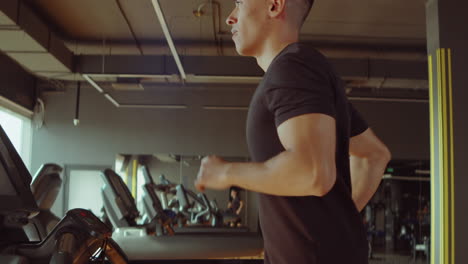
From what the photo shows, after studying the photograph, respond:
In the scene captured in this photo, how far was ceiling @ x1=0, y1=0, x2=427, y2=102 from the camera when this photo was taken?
850 cm

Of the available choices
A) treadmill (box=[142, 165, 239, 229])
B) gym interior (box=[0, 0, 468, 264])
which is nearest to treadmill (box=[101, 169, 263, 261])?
gym interior (box=[0, 0, 468, 264])

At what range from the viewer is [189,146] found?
12.8m

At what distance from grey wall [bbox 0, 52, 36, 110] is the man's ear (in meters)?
10.2

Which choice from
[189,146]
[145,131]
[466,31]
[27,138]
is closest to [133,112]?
[145,131]

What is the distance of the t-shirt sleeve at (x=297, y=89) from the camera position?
0.98 metres

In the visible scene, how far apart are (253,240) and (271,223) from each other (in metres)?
4.94

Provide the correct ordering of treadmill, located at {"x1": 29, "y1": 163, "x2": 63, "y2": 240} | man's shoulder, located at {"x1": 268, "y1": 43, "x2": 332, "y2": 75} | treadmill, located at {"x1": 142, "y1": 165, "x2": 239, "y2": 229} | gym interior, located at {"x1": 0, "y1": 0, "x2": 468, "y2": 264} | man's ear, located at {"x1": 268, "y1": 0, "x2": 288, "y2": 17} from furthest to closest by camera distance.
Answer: treadmill, located at {"x1": 142, "y1": 165, "x2": 239, "y2": 229}
gym interior, located at {"x1": 0, "y1": 0, "x2": 468, "y2": 264}
treadmill, located at {"x1": 29, "y1": 163, "x2": 63, "y2": 240}
man's ear, located at {"x1": 268, "y1": 0, "x2": 288, "y2": 17}
man's shoulder, located at {"x1": 268, "y1": 43, "x2": 332, "y2": 75}

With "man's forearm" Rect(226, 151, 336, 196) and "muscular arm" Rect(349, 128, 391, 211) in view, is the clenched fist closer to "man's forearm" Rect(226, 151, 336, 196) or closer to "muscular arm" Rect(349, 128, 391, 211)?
"man's forearm" Rect(226, 151, 336, 196)

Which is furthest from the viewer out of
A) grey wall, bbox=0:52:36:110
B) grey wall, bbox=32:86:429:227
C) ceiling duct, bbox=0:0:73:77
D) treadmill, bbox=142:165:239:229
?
grey wall, bbox=32:86:429:227

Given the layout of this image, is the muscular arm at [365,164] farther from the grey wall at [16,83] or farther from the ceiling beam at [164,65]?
the grey wall at [16,83]

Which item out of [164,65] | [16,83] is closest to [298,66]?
[164,65]

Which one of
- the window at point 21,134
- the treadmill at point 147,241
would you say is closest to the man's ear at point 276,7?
the treadmill at point 147,241

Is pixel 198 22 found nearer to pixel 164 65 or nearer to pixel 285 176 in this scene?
pixel 164 65

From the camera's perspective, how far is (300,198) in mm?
1048
